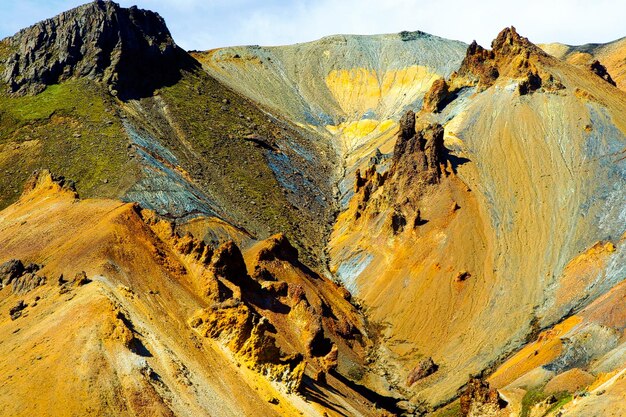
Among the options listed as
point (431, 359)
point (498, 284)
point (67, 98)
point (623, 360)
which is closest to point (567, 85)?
point (498, 284)

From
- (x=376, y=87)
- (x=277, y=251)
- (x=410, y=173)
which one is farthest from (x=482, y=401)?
(x=376, y=87)

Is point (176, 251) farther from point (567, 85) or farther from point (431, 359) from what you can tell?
point (567, 85)

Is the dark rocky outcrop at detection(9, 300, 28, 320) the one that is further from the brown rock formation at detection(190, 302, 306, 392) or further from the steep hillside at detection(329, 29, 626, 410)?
the steep hillside at detection(329, 29, 626, 410)

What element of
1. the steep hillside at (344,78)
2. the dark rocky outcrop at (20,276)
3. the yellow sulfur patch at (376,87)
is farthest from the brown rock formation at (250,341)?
the yellow sulfur patch at (376,87)

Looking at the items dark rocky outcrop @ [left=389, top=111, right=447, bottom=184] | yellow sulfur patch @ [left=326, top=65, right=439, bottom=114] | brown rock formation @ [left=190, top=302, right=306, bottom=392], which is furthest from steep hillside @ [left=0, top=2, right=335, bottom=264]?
yellow sulfur patch @ [left=326, top=65, right=439, bottom=114]

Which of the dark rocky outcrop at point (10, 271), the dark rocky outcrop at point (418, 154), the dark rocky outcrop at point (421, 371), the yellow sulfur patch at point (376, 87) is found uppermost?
the yellow sulfur patch at point (376, 87)

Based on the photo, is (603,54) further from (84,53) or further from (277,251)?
(277,251)

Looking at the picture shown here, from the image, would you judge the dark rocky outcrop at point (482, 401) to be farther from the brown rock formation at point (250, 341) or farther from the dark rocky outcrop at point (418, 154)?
the dark rocky outcrop at point (418, 154)

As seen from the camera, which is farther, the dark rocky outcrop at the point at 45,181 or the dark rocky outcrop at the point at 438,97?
the dark rocky outcrop at the point at 438,97
